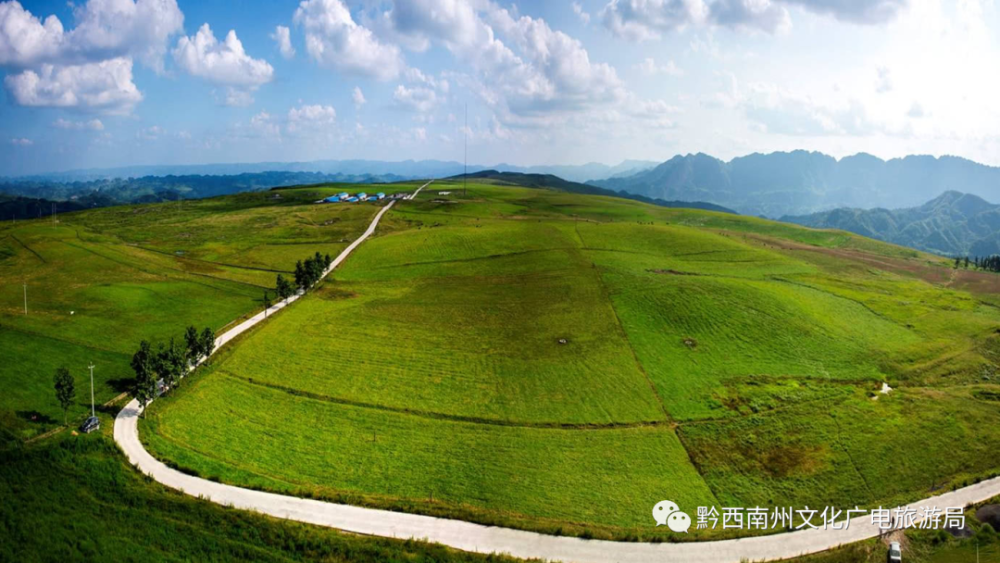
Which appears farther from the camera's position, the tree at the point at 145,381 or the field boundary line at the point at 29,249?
the field boundary line at the point at 29,249

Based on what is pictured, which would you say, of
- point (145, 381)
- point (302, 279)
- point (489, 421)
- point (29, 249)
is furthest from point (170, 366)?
point (29, 249)

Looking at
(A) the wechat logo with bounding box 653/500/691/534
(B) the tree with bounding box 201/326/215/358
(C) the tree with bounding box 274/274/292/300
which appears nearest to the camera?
(A) the wechat logo with bounding box 653/500/691/534

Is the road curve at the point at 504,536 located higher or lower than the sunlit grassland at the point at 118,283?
lower

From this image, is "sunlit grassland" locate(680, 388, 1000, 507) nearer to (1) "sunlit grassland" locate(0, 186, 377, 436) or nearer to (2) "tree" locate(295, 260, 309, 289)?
(1) "sunlit grassland" locate(0, 186, 377, 436)

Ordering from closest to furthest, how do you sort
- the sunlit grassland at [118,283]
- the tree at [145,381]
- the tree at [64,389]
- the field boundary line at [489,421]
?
the tree at [64,389] < the tree at [145,381] < the field boundary line at [489,421] < the sunlit grassland at [118,283]

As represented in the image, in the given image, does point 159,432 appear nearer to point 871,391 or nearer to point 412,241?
point 871,391

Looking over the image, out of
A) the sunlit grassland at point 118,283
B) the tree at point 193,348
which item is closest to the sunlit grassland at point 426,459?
the tree at point 193,348

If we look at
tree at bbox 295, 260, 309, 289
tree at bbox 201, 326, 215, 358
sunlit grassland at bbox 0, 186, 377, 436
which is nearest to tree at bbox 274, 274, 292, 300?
sunlit grassland at bbox 0, 186, 377, 436

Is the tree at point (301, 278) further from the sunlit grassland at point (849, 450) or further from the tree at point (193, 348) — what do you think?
the sunlit grassland at point (849, 450)
